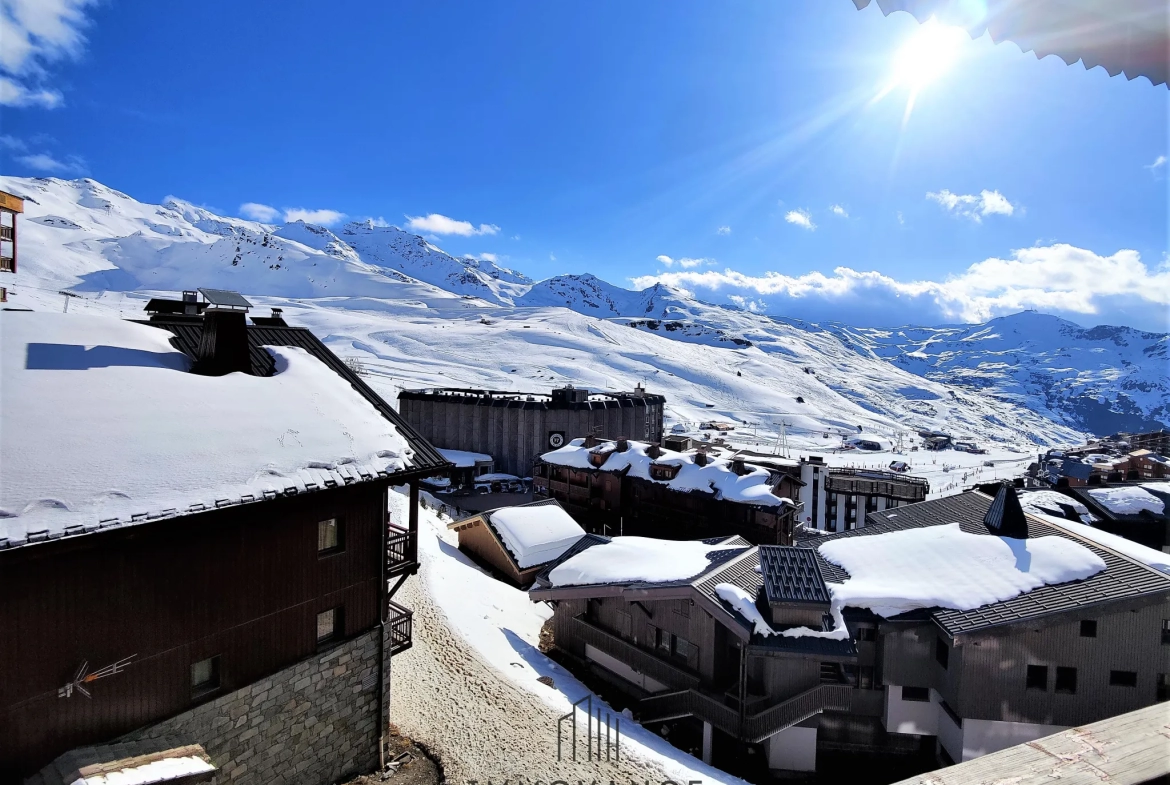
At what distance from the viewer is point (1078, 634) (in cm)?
1424

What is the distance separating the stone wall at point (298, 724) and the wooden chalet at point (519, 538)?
1392cm

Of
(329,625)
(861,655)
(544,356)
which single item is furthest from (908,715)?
(544,356)

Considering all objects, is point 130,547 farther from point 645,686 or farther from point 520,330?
point 520,330

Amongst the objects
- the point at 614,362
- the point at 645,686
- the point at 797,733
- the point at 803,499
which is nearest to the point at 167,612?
the point at 645,686

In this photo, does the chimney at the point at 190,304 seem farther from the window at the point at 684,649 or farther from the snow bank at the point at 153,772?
the window at the point at 684,649

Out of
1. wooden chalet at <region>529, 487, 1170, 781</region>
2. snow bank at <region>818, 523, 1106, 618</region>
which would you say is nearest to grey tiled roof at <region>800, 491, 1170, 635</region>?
wooden chalet at <region>529, 487, 1170, 781</region>

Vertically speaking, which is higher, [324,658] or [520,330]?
[520,330]

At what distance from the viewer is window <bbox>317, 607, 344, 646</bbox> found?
10.4 metres

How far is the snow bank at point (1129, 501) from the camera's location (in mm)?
27625

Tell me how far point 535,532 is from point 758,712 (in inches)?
548

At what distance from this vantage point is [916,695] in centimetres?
1579

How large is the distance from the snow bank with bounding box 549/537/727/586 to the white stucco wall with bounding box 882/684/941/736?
19.9ft

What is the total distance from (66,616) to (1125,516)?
3872cm

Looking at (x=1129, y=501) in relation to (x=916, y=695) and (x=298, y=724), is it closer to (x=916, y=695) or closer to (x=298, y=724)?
(x=916, y=695)
